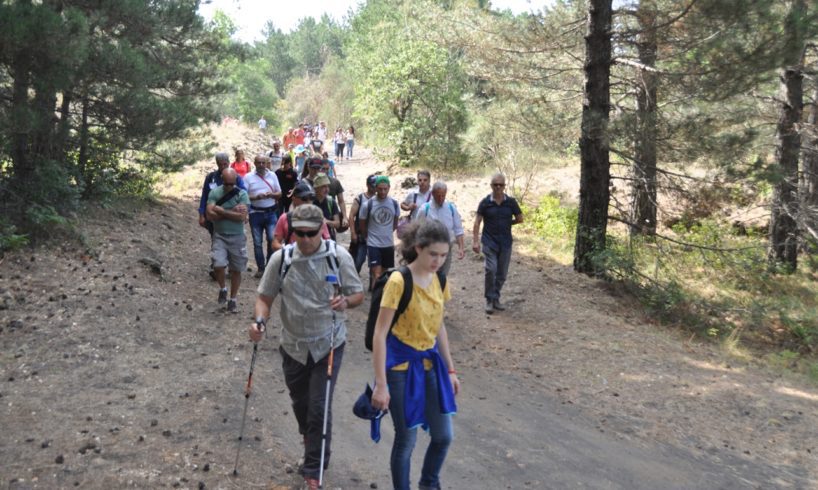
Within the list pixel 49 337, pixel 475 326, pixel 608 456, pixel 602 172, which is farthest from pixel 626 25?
pixel 49 337

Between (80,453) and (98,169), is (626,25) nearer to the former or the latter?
(98,169)

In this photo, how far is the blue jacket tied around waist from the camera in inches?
152

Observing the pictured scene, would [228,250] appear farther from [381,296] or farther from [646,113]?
[646,113]

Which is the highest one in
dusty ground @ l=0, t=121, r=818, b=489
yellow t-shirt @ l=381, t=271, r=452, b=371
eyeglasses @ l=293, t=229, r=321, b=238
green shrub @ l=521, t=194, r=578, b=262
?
eyeglasses @ l=293, t=229, r=321, b=238

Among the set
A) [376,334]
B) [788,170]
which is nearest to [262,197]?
[376,334]

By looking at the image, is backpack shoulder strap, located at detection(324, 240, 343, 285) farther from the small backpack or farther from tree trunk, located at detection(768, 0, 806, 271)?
tree trunk, located at detection(768, 0, 806, 271)

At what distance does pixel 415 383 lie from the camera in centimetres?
388

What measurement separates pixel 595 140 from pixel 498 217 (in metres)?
2.98

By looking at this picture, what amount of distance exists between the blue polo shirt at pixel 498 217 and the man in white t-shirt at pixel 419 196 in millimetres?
809

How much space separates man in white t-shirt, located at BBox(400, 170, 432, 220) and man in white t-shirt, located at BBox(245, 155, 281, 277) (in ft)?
6.89

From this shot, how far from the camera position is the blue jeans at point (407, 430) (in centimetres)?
388

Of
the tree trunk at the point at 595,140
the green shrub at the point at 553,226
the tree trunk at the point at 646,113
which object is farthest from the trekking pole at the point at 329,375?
the green shrub at the point at 553,226

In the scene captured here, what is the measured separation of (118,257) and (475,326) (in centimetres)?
544

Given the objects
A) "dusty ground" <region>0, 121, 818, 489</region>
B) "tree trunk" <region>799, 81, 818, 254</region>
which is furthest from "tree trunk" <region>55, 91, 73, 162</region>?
"tree trunk" <region>799, 81, 818, 254</region>
